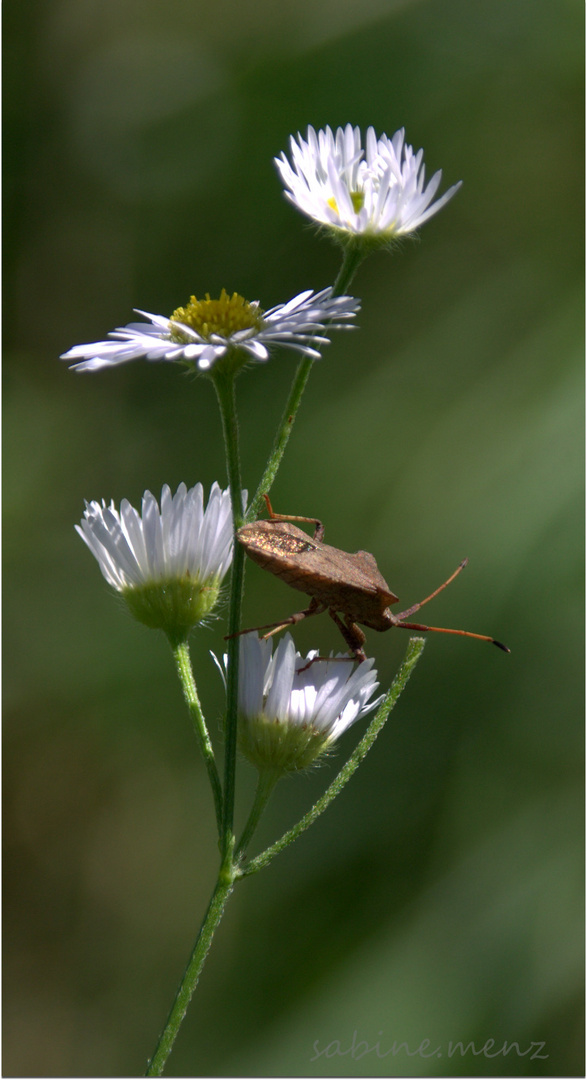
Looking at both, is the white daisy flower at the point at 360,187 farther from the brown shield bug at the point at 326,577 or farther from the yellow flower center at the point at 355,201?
the brown shield bug at the point at 326,577

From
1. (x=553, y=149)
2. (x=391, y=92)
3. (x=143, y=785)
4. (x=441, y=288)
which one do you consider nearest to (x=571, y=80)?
(x=553, y=149)

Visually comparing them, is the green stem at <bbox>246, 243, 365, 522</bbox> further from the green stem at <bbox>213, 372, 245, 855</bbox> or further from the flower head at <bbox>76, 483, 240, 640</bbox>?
the flower head at <bbox>76, 483, 240, 640</bbox>

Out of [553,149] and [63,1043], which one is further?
[553,149]

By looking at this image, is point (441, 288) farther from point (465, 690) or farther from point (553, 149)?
point (465, 690)

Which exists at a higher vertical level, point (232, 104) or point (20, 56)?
point (232, 104)

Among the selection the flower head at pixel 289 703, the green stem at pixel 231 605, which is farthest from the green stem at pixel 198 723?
the flower head at pixel 289 703

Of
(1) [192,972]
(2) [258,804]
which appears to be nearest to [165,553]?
(2) [258,804]

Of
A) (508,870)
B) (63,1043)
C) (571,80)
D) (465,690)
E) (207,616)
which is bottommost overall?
(63,1043)

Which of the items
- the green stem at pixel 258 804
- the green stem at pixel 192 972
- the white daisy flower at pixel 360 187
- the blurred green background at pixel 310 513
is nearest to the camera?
the green stem at pixel 192 972
